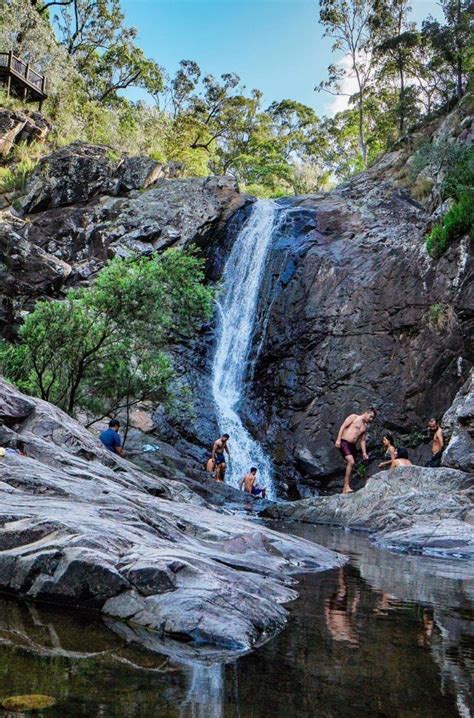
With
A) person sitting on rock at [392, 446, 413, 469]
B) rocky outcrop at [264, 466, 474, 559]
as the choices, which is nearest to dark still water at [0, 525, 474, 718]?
rocky outcrop at [264, 466, 474, 559]

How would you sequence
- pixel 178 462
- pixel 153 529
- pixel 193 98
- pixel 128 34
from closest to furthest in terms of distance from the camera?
pixel 153 529 < pixel 178 462 < pixel 128 34 < pixel 193 98

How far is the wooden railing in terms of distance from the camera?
2764 centimetres

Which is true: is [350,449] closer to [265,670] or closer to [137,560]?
[137,560]

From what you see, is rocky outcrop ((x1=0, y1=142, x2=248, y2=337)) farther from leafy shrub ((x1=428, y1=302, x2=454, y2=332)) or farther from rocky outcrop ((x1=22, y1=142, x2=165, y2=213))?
leafy shrub ((x1=428, y1=302, x2=454, y2=332))

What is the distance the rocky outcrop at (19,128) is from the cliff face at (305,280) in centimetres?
271

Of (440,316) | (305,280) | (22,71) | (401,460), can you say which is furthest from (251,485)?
(22,71)

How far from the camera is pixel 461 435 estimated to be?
42.7ft

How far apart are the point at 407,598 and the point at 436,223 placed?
16.4 m

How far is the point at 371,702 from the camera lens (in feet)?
7.47

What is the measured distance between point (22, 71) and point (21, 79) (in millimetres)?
532

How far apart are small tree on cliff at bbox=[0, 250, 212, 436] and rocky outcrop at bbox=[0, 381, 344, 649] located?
6.41 m

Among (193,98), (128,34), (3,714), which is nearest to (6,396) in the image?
(3,714)

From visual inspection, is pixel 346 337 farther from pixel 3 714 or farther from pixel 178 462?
pixel 3 714

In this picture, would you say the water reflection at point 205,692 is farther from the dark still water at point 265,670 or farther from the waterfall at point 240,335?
the waterfall at point 240,335
